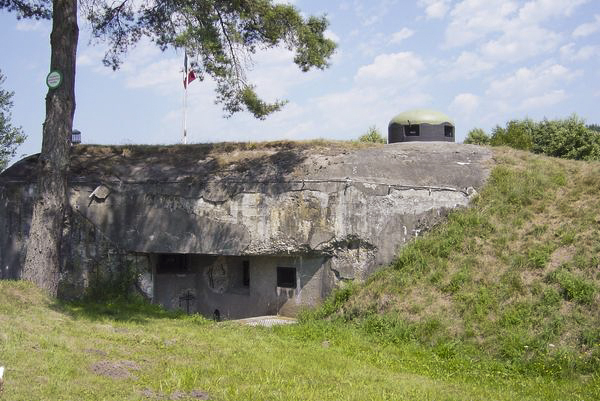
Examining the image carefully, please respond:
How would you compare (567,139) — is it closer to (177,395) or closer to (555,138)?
(555,138)

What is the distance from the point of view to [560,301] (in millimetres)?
8492

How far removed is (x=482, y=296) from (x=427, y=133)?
287 inches

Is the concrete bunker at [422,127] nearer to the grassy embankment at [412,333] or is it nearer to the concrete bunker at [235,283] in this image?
the grassy embankment at [412,333]

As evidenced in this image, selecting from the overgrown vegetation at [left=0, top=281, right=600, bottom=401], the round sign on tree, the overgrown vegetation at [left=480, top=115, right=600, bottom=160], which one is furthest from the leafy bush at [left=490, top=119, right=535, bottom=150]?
the round sign on tree

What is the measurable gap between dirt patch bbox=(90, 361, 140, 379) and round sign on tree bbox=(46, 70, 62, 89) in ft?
17.1

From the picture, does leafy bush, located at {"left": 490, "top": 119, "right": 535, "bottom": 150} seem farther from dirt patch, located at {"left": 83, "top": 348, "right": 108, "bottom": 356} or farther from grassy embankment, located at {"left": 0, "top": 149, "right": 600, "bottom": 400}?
dirt patch, located at {"left": 83, "top": 348, "right": 108, "bottom": 356}

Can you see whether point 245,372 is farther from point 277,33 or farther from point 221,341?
Answer: point 277,33

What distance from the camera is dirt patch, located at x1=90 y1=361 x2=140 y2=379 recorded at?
6348mm

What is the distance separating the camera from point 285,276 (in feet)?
38.8

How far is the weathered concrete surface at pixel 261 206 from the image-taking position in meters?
11.1

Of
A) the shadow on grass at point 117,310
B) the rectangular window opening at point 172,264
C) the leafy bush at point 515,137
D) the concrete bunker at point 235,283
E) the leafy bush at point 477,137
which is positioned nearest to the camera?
the shadow on grass at point 117,310

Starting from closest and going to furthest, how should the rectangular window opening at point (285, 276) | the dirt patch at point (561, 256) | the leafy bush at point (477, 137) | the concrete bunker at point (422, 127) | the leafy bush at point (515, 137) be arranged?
the dirt patch at point (561, 256) → the rectangular window opening at point (285, 276) → the concrete bunker at point (422, 127) → the leafy bush at point (515, 137) → the leafy bush at point (477, 137)

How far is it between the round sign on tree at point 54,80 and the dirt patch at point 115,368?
522cm

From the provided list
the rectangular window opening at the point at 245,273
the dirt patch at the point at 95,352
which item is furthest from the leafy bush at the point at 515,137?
the dirt patch at the point at 95,352
